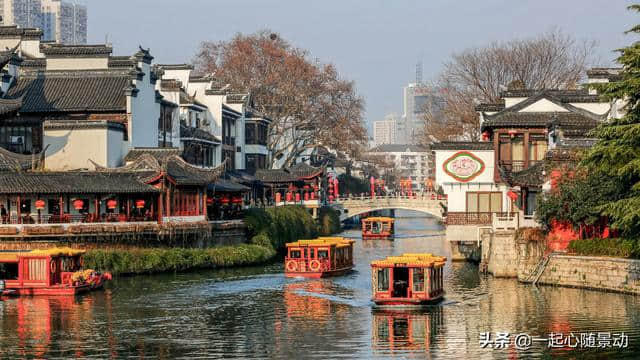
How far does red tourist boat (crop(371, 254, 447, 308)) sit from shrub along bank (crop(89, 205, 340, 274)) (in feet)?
63.1

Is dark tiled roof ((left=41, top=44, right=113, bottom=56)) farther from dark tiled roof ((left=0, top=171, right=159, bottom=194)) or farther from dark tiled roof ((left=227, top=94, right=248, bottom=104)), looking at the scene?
dark tiled roof ((left=227, top=94, right=248, bottom=104))

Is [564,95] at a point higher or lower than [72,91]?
lower

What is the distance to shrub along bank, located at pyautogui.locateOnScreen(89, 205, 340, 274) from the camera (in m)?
65.4

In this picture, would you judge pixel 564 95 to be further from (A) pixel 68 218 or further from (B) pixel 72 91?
(B) pixel 72 91

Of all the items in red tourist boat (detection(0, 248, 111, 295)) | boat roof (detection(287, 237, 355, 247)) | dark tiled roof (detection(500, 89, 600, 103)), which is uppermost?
dark tiled roof (detection(500, 89, 600, 103))

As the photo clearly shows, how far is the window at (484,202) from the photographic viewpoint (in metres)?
73.6

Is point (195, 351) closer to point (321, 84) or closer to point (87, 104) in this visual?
point (87, 104)

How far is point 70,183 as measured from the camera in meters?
68.6

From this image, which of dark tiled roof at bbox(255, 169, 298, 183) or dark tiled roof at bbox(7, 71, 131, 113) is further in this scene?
dark tiled roof at bbox(255, 169, 298, 183)

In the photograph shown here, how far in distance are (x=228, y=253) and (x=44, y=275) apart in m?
16.3

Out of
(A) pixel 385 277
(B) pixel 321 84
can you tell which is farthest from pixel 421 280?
(B) pixel 321 84

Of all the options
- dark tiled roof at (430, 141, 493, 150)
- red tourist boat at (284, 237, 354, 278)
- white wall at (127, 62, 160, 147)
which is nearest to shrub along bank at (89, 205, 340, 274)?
red tourist boat at (284, 237, 354, 278)

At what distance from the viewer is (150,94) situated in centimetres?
8475

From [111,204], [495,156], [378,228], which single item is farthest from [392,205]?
[111,204]
